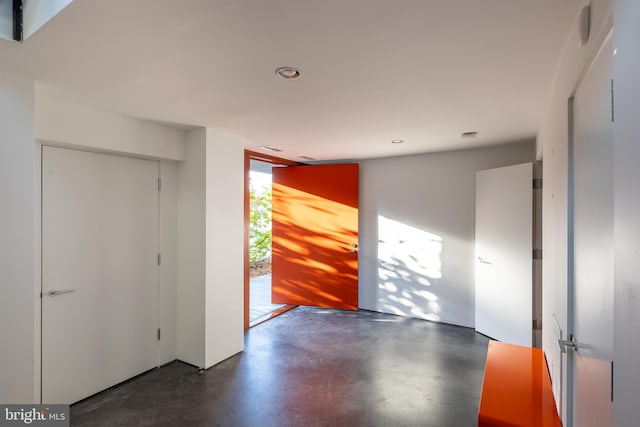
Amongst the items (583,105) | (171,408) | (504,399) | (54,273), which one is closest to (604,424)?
(504,399)

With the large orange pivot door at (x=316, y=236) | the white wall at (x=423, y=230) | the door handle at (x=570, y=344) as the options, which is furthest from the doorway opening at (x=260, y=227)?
the door handle at (x=570, y=344)

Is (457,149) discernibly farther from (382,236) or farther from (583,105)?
(583,105)

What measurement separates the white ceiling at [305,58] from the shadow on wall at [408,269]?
79.9 inches

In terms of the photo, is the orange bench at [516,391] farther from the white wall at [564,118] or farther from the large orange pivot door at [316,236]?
the large orange pivot door at [316,236]

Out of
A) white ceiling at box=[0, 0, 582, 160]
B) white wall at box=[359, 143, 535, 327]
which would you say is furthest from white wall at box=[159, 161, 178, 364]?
white wall at box=[359, 143, 535, 327]

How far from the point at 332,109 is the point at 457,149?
2.30 m

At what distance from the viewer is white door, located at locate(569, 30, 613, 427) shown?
0.87 metres

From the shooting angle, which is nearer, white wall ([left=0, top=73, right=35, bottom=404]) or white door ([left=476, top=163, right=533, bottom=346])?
white wall ([left=0, top=73, right=35, bottom=404])

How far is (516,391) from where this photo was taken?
5.41 ft

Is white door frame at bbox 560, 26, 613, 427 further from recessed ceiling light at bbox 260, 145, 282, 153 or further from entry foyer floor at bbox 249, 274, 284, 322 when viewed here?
entry foyer floor at bbox 249, 274, 284, 322

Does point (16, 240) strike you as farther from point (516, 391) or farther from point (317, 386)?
point (516, 391)

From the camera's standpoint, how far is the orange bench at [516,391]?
1.43 m

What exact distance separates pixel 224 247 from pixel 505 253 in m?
2.96

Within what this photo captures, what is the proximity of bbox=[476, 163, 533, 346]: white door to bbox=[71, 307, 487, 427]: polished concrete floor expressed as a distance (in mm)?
381
